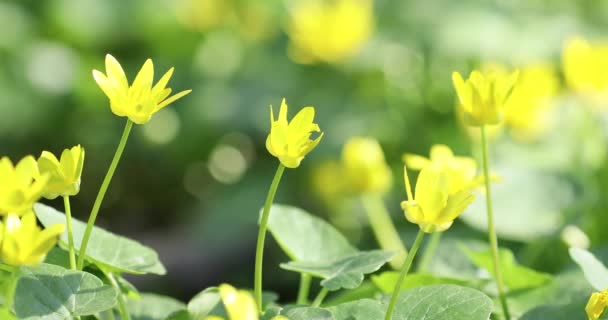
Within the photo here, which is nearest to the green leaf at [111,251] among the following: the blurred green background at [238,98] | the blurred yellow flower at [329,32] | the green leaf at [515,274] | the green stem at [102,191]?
the green stem at [102,191]

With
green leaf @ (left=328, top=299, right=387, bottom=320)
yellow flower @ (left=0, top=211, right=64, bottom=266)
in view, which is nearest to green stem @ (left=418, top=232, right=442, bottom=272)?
green leaf @ (left=328, top=299, right=387, bottom=320)

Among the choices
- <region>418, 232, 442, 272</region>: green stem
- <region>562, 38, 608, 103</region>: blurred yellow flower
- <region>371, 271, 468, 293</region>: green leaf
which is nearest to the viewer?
<region>371, 271, 468, 293</region>: green leaf

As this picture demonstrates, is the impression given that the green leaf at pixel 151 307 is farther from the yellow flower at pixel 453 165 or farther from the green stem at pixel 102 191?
the yellow flower at pixel 453 165

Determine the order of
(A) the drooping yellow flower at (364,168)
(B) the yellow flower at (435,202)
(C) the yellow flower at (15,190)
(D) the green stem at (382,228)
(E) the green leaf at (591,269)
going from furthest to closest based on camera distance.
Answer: (A) the drooping yellow flower at (364,168) → (D) the green stem at (382,228) → (E) the green leaf at (591,269) → (B) the yellow flower at (435,202) → (C) the yellow flower at (15,190)

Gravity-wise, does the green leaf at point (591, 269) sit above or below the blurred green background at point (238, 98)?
above

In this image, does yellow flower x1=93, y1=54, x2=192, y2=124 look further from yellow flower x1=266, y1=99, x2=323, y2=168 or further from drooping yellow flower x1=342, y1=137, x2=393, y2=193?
drooping yellow flower x1=342, y1=137, x2=393, y2=193

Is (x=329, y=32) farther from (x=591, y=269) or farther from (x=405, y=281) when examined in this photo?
(x=591, y=269)
